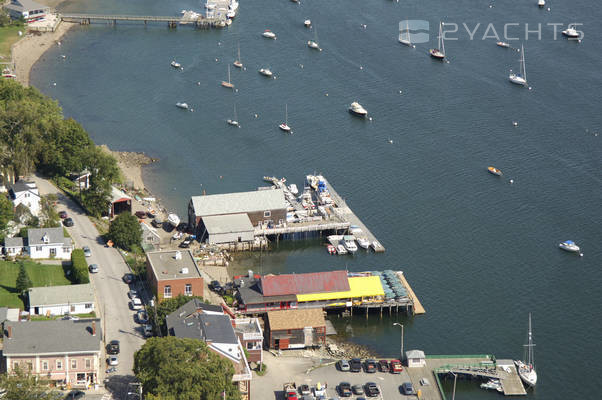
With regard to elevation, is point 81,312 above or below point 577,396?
above

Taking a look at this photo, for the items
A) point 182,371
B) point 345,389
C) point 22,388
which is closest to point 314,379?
point 345,389

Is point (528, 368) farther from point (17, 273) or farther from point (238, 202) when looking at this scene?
point (17, 273)

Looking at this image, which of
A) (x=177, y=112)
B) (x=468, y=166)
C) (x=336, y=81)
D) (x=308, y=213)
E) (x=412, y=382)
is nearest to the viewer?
(x=412, y=382)

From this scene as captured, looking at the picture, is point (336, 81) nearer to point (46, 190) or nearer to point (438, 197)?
point (438, 197)

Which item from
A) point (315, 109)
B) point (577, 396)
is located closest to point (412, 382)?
point (577, 396)

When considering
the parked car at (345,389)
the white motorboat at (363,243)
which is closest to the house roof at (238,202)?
the white motorboat at (363,243)

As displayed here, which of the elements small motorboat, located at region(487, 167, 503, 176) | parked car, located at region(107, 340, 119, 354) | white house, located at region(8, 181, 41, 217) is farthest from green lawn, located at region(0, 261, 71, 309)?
small motorboat, located at region(487, 167, 503, 176)

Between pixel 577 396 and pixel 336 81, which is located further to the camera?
pixel 336 81
